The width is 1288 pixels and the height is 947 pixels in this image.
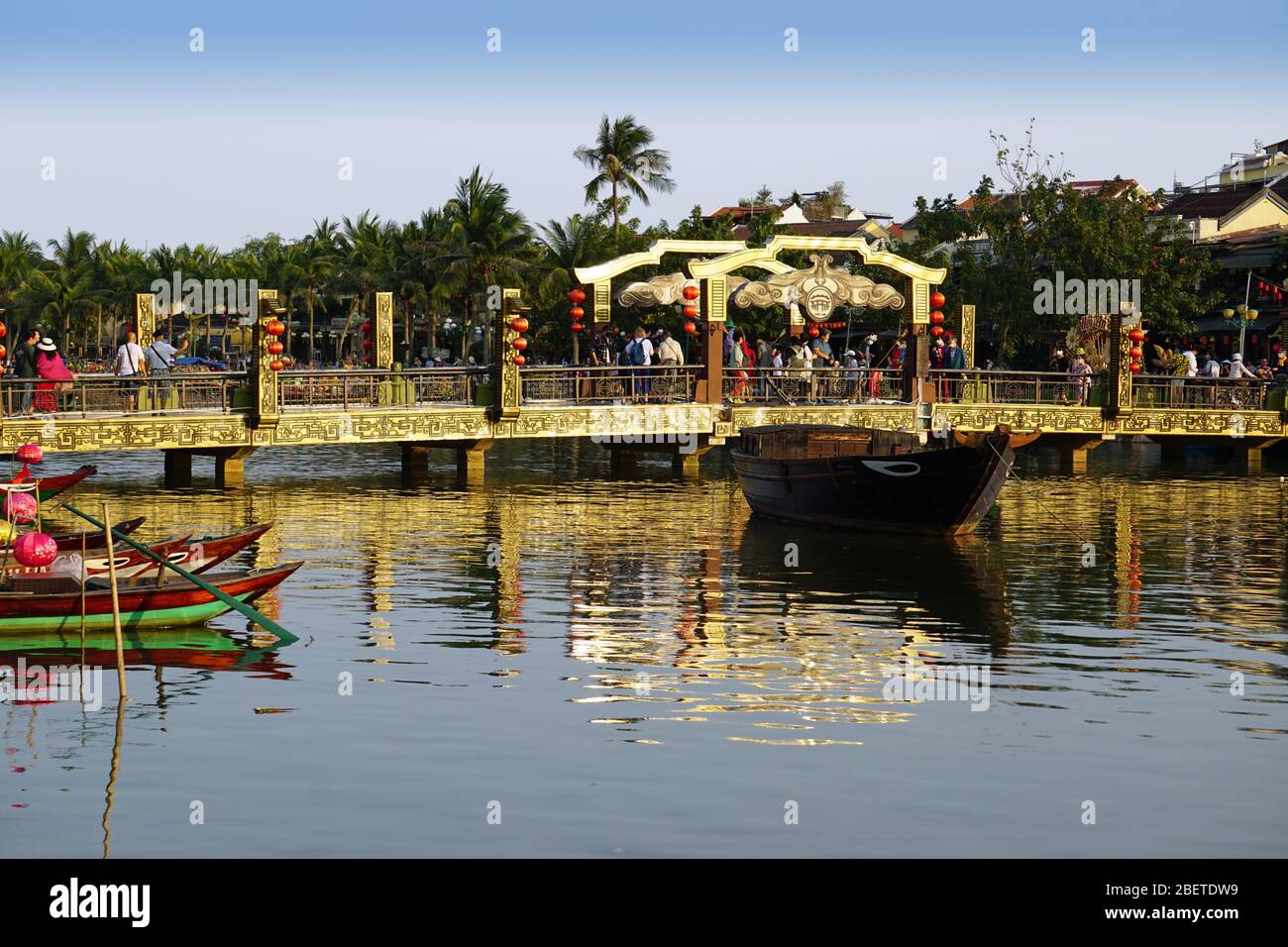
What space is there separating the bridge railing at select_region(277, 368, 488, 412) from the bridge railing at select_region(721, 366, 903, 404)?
18.4 ft

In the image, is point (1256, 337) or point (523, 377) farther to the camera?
point (1256, 337)

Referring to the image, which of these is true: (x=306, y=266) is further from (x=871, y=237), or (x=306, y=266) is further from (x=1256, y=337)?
(x=1256, y=337)

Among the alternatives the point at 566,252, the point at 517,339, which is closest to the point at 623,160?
the point at 566,252

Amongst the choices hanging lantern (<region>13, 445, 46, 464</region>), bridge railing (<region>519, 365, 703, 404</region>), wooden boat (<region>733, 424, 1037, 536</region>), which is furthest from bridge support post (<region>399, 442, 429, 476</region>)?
hanging lantern (<region>13, 445, 46, 464</region>)

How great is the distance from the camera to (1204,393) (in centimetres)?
3959

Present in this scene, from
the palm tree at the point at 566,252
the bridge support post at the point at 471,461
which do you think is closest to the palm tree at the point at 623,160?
the palm tree at the point at 566,252

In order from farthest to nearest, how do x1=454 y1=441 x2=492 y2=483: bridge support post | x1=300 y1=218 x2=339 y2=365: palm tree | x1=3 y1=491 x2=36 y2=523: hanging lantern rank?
x1=300 y1=218 x2=339 y2=365: palm tree → x1=454 y1=441 x2=492 y2=483: bridge support post → x1=3 y1=491 x2=36 y2=523: hanging lantern

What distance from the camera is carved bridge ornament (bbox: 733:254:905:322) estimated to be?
3591cm

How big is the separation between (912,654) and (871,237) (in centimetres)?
6227

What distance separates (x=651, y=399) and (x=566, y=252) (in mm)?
35629

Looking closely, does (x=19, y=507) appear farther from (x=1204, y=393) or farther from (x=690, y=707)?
(x=1204, y=393)

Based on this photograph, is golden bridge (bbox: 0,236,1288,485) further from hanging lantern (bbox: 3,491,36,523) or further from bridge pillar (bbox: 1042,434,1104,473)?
hanging lantern (bbox: 3,491,36,523)

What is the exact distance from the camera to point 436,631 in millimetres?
18859

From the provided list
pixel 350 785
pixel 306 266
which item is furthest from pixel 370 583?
pixel 306 266
